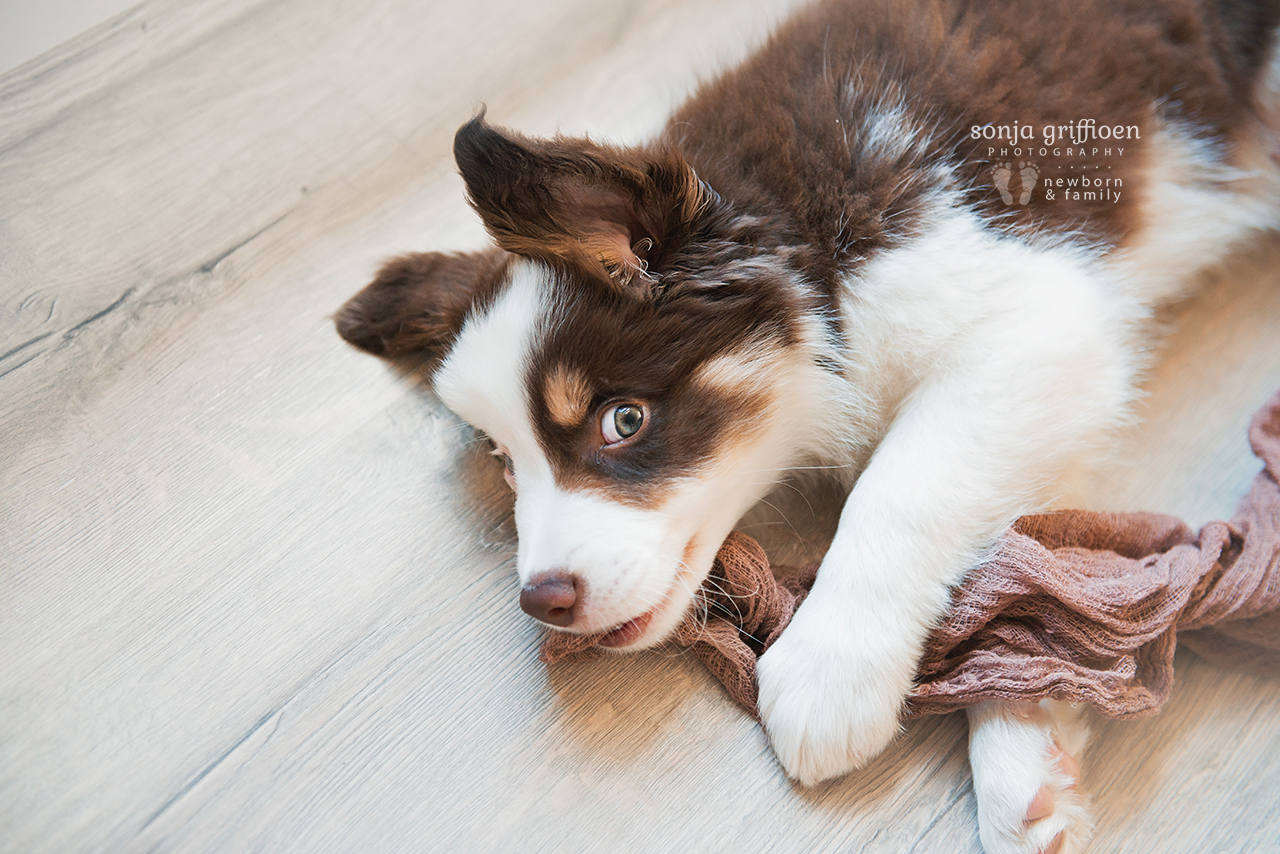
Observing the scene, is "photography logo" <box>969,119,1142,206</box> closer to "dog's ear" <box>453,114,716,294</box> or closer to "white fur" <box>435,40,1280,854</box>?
"white fur" <box>435,40,1280,854</box>

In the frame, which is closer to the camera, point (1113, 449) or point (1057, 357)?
point (1057, 357)

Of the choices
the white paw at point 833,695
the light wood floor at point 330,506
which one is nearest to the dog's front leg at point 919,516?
the white paw at point 833,695

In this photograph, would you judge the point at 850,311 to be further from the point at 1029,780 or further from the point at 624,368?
the point at 1029,780

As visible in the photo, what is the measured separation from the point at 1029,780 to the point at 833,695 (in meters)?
0.41

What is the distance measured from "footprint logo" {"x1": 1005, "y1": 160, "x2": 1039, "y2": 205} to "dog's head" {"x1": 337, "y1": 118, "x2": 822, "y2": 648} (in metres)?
0.54

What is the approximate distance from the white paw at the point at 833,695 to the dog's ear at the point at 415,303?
39.9 inches

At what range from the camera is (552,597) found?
4.94ft

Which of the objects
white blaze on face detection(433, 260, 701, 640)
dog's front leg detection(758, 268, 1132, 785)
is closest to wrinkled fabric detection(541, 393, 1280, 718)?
dog's front leg detection(758, 268, 1132, 785)

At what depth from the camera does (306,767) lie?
172 cm

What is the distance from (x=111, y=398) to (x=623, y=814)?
1621 mm

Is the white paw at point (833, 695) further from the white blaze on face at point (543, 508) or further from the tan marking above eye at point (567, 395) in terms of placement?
the tan marking above eye at point (567, 395)

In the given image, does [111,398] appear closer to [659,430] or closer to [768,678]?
[659,430]

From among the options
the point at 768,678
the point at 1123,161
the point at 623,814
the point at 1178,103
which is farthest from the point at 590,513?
the point at 1178,103

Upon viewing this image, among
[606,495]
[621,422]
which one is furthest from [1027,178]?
[606,495]
